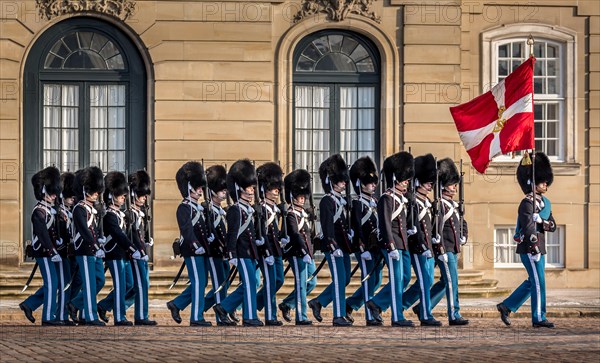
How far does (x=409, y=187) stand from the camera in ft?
65.6

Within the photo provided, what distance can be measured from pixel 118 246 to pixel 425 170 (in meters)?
3.70

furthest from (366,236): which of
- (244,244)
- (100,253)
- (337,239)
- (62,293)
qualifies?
(62,293)

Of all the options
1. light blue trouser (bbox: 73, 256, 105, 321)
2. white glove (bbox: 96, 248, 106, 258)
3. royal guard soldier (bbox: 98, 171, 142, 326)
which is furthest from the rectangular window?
light blue trouser (bbox: 73, 256, 105, 321)

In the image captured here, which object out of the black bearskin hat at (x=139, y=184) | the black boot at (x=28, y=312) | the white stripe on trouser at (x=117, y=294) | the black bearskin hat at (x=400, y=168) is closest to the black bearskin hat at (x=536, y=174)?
the black bearskin hat at (x=400, y=168)

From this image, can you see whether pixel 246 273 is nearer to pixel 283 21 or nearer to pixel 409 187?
pixel 409 187

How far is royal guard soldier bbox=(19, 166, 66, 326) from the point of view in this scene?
1969cm

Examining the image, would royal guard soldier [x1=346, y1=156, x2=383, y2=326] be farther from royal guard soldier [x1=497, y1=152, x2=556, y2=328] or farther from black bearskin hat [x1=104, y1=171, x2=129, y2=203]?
black bearskin hat [x1=104, y1=171, x2=129, y2=203]

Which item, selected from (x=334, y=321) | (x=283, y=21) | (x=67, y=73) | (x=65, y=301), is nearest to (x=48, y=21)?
(x=67, y=73)

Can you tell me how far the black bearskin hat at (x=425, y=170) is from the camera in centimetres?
1958

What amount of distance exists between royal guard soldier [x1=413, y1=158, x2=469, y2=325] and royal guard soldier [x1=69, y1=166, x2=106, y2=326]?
3.75 m

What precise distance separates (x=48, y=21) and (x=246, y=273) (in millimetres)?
7269

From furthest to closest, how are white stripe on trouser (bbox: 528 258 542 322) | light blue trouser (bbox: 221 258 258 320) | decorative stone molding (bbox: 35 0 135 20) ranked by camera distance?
decorative stone molding (bbox: 35 0 135 20) < light blue trouser (bbox: 221 258 258 320) < white stripe on trouser (bbox: 528 258 542 322)

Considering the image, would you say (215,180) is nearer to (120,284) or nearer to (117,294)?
(120,284)

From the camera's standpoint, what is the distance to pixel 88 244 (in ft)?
64.1
